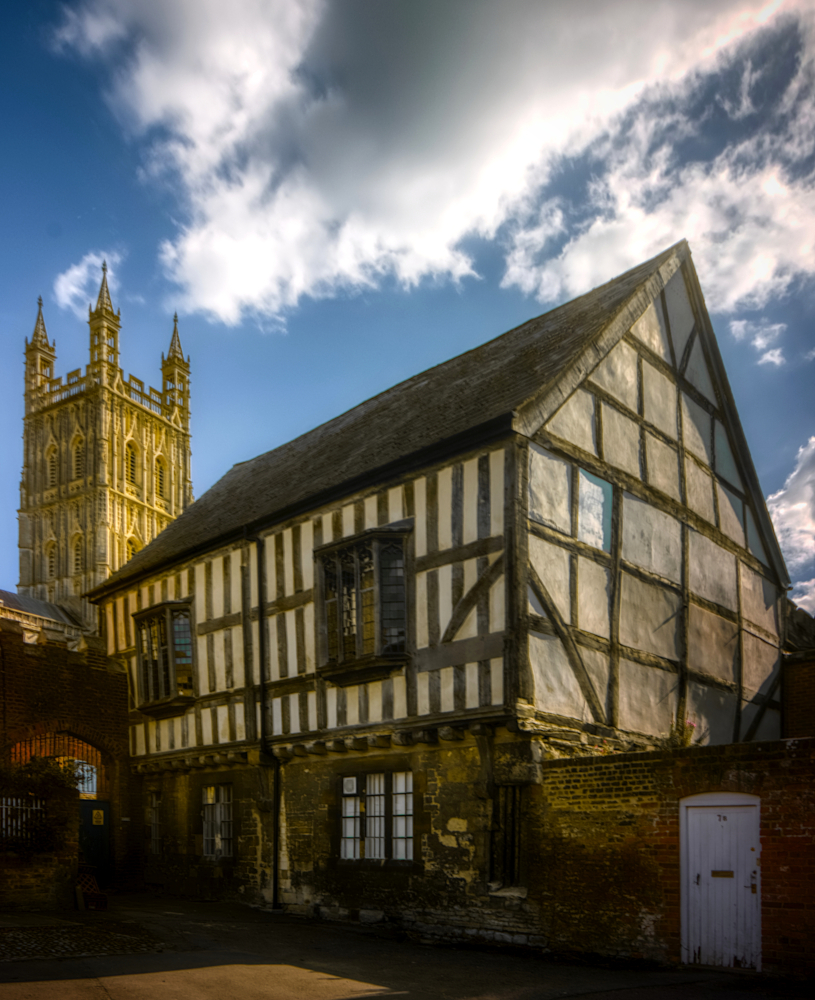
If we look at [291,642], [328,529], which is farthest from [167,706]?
[328,529]

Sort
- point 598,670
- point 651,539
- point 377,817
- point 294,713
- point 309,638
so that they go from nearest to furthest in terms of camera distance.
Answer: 1. point 598,670
2. point 377,817
3. point 651,539
4. point 309,638
5. point 294,713

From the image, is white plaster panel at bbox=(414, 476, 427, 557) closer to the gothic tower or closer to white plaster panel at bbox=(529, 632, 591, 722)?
white plaster panel at bbox=(529, 632, 591, 722)

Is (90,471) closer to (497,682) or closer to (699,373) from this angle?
(699,373)

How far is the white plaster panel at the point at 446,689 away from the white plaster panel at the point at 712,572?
5.01 metres

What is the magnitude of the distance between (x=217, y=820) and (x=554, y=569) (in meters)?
8.14

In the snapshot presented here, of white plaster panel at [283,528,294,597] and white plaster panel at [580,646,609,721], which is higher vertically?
white plaster panel at [283,528,294,597]

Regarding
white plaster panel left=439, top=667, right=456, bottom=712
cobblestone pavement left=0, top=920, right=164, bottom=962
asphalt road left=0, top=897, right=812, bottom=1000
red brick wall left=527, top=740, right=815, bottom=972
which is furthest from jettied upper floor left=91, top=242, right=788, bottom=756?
cobblestone pavement left=0, top=920, right=164, bottom=962

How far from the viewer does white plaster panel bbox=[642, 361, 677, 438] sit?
13977 millimetres

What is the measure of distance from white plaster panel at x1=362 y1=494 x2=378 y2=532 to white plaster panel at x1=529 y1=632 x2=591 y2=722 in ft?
10.1

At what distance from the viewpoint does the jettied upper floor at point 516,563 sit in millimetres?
11328

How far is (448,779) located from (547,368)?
5.73 metres

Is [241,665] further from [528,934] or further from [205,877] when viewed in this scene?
[528,934]

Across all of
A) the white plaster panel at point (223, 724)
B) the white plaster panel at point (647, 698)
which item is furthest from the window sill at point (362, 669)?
the white plaster panel at point (647, 698)

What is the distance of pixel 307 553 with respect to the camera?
14.0 metres
